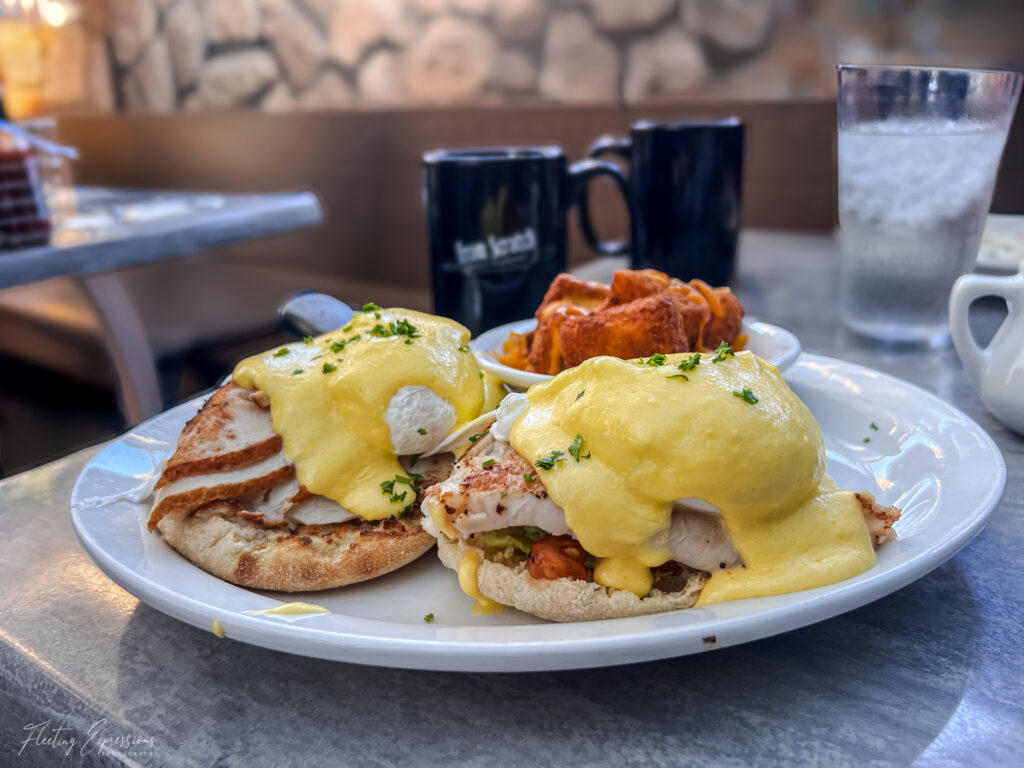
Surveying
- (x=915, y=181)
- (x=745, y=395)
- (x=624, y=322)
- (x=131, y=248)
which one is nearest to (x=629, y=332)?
(x=624, y=322)

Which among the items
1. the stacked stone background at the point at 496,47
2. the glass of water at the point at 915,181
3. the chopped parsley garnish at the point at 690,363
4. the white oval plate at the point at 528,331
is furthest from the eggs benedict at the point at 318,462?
the stacked stone background at the point at 496,47

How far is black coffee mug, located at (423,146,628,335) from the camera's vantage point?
1.54 metres

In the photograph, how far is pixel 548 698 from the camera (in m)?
0.68

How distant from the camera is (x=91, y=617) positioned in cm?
82

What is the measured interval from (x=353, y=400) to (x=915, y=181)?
3.64ft

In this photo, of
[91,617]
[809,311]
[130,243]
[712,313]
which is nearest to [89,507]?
[91,617]

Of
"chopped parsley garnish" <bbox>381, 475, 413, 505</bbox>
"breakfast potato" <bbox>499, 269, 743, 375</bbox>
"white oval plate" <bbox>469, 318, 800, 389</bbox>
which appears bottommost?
"chopped parsley garnish" <bbox>381, 475, 413, 505</bbox>

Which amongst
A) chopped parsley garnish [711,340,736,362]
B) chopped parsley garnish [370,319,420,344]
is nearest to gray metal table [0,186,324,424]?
chopped parsley garnish [370,319,420,344]

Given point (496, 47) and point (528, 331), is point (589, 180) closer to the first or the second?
point (528, 331)

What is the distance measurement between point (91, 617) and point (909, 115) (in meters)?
1.42

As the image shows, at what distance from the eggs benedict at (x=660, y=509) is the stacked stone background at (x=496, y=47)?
7.22 ft

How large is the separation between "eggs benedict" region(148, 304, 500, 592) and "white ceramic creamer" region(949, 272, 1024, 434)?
71 centimetres

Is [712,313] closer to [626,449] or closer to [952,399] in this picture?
[952,399]

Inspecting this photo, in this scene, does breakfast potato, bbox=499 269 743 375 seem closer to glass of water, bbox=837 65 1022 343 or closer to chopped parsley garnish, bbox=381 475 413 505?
chopped parsley garnish, bbox=381 475 413 505
